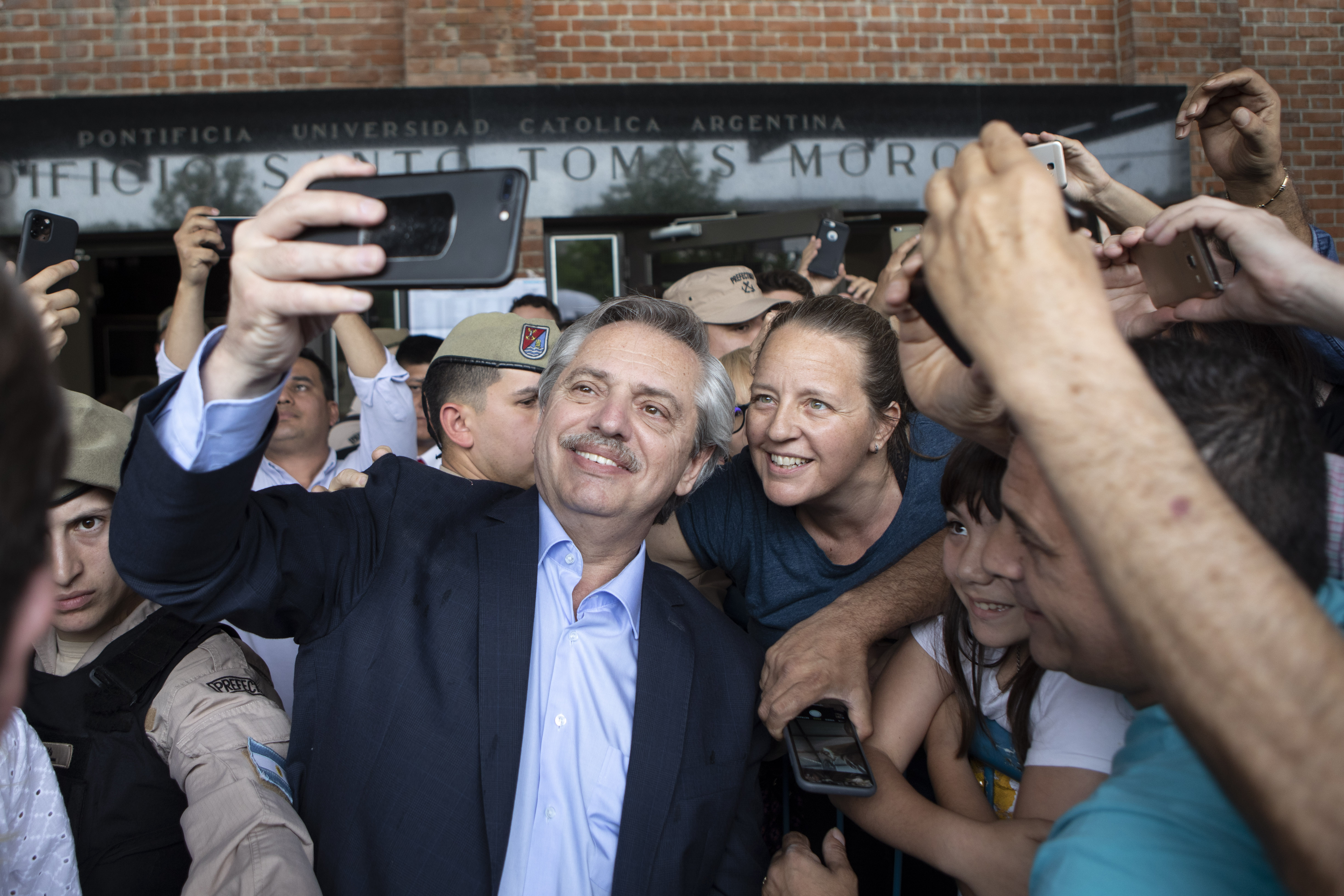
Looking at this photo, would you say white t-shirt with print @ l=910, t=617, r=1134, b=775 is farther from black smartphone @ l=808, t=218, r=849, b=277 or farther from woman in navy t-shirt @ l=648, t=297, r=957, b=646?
black smartphone @ l=808, t=218, r=849, b=277

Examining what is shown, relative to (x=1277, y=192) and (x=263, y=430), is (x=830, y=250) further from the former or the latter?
(x=263, y=430)

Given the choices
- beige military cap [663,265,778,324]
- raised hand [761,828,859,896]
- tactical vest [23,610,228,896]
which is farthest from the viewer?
beige military cap [663,265,778,324]

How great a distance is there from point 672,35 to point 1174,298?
16.7 feet

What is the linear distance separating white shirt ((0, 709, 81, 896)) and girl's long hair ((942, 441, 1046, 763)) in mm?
1565

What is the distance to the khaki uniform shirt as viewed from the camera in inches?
55.3

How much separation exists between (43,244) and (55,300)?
0.94ft

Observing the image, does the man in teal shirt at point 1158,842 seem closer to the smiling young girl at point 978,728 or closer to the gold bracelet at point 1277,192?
the smiling young girl at point 978,728

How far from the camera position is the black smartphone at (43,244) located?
6.96ft

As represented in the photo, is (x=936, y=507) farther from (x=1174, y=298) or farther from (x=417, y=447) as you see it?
(x=417, y=447)

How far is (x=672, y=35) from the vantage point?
5953 mm

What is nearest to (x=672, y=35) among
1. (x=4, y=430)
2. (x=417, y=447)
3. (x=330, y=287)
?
(x=417, y=447)

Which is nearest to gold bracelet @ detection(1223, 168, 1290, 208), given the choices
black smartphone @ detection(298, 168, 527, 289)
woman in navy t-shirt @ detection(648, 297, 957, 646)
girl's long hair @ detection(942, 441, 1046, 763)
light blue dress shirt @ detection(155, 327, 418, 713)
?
woman in navy t-shirt @ detection(648, 297, 957, 646)

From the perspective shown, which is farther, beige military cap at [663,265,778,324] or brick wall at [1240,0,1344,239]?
brick wall at [1240,0,1344,239]

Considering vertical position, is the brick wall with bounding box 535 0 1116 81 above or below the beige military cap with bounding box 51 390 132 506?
above
